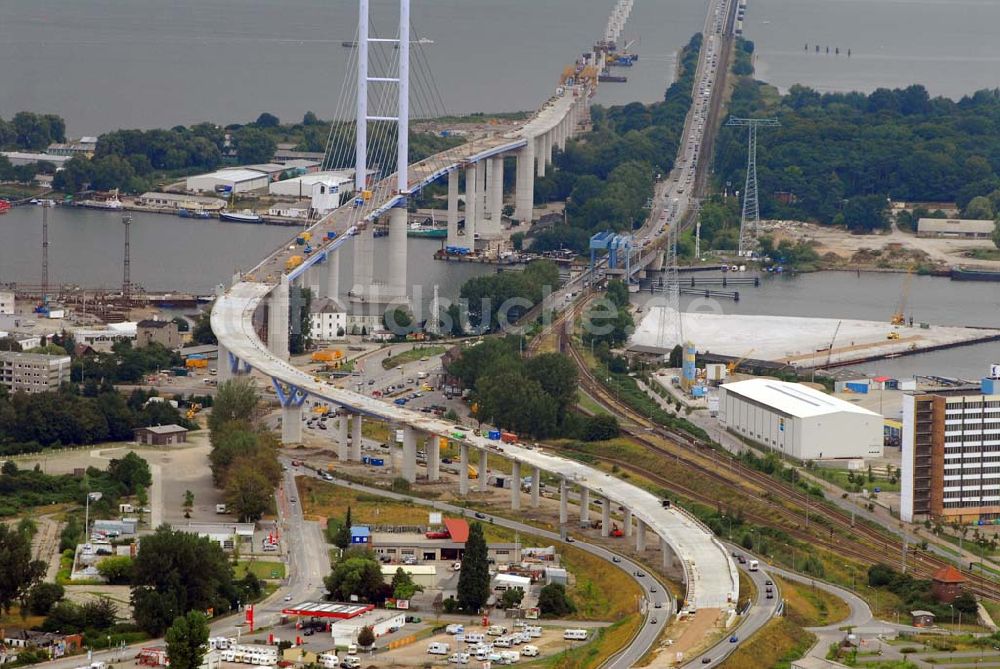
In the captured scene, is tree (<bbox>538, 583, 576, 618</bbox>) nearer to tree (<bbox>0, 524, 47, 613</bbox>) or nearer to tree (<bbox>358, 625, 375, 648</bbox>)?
tree (<bbox>358, 625, 375, 648</bbox>)

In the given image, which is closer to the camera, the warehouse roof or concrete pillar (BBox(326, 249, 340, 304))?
the warehouse roof

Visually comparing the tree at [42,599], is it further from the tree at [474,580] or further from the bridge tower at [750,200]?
the bridge tower at [750,200]

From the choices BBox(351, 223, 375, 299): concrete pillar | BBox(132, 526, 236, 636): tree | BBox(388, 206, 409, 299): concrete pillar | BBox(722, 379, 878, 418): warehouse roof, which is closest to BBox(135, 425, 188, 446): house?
BBox(132, 526, 236, 636): tree

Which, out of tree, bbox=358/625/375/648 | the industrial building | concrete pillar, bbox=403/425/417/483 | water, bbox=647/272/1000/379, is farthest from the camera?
the industrial building

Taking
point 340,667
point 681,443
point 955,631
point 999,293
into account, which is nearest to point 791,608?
point 955,631

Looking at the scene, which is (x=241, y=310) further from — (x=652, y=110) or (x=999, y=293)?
(x=652, y=110)

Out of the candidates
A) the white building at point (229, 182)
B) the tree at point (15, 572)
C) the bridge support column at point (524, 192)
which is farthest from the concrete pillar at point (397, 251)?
the tree at point (15, 572)

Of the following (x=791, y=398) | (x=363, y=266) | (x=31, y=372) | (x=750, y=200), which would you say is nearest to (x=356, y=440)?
(x=31, y=372)
